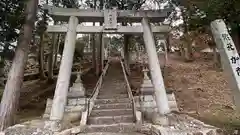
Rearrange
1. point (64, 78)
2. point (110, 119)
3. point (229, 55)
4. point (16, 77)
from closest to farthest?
1. point (229, 55)
2. point (16, 77)
3. point (64, 78)
4. point (110, 119)

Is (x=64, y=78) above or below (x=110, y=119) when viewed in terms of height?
above

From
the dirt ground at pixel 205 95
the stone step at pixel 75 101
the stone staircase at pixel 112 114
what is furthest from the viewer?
the stone step at pixel 75 101

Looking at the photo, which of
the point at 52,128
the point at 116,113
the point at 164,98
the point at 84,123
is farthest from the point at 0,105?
the point at 164,98

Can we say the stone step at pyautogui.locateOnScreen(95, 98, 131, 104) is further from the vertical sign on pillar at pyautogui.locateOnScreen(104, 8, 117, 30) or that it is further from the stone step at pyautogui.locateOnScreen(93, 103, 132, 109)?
the vertical sign on pillar at pyautogui.locateOnScreen(104, 8, 117, 30)

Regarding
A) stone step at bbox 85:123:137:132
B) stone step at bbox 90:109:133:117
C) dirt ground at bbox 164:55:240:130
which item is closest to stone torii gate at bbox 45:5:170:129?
stone step at bbox 85:123:137:132

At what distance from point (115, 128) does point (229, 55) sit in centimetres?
411

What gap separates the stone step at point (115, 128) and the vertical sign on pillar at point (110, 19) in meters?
3.70

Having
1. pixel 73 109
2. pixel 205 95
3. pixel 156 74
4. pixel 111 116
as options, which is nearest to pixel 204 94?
pixel 205 95

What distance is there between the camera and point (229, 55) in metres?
6.21

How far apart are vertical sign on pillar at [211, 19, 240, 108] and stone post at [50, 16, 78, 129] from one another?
4.84m

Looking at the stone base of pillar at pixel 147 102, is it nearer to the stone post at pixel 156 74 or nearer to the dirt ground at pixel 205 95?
the dirt ground at pixel 205 95

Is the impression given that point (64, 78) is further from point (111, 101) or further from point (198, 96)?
point (198, 96)

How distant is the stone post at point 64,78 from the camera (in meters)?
7.32

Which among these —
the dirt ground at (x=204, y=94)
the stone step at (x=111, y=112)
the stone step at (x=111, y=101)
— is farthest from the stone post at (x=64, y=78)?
the dirt ground at (x=204, y=94)
